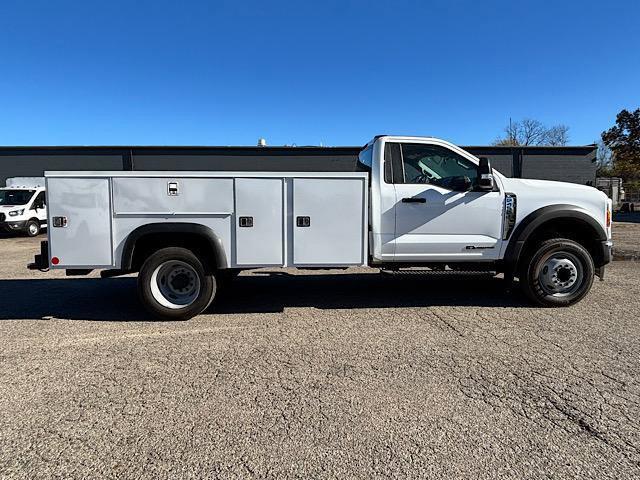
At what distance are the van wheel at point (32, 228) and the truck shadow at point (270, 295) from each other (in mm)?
10801

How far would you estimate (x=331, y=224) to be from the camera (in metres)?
5.34

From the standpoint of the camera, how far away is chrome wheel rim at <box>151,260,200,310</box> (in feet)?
17.3

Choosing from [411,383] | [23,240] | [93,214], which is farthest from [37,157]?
[411,383]

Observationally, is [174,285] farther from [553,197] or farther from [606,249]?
[606,249]

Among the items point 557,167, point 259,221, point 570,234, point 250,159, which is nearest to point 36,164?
point 250,159

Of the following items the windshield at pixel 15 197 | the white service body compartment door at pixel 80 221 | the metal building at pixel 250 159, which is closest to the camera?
the white service body compartment door at pixel 80 221

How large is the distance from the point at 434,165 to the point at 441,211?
68 centimetres

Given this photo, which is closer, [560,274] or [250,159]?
[560,274]

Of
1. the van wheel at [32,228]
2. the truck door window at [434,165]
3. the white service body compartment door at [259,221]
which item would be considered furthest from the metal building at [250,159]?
the white service body compartment door at [259,221]

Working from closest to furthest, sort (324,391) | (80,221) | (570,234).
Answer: (324,391) → (80,221) → (570,234)

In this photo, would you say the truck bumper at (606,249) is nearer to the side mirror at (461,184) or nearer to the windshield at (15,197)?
the side mirror at (461,184)

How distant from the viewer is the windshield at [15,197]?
17359mm

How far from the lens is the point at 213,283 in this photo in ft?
17.5

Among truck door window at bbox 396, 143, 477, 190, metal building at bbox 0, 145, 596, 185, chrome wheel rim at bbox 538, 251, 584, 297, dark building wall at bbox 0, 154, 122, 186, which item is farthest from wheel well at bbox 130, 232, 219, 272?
dark building wall at bbox 0, 154, 122, 186
